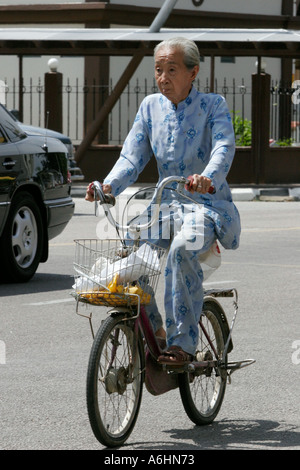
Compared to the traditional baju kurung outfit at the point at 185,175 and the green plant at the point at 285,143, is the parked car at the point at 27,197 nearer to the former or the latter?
the traditional baju kurung outfit at the point at 185,175

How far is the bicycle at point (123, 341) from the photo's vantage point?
5.18 meters

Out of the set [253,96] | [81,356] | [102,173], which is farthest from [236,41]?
[81,356]

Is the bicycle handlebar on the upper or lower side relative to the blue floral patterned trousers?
upper

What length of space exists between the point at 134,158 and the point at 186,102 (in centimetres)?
36

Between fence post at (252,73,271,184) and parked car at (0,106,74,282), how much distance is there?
14.1 meters

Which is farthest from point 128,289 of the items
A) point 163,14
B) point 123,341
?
point 163,14

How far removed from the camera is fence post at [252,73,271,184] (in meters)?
Result: 25.5

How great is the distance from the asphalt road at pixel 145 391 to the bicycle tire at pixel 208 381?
0.24 ft

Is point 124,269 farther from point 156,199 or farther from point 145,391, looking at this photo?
point 145,391

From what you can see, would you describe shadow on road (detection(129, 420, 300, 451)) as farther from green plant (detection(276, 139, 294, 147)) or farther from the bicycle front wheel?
green plant (detection(276, 139, 294, 147))

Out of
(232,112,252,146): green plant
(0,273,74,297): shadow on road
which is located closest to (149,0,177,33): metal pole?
(232,112,252,146): green plant

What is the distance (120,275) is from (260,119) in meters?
20.6

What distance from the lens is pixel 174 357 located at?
5.49 meters

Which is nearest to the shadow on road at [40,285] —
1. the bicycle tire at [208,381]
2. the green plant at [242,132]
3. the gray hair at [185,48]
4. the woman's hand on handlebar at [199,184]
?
the bicycle tire at [208,381]
